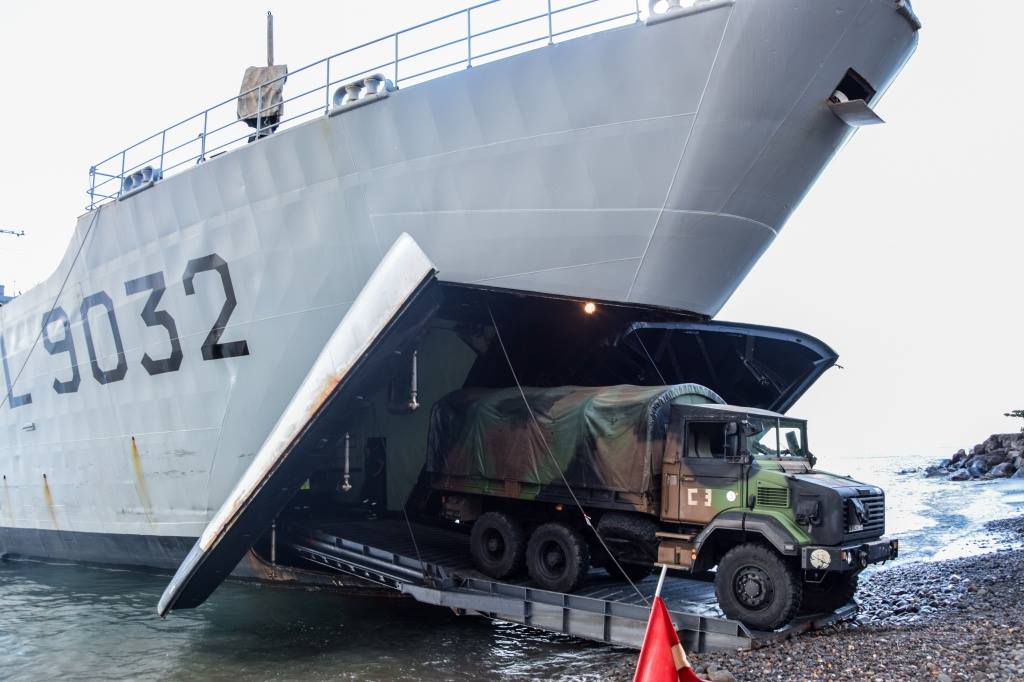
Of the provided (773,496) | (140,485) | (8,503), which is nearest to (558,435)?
(773,496)

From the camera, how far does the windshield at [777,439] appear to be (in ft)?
31.3

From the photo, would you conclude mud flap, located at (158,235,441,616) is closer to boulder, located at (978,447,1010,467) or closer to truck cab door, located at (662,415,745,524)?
truck cab door, located at (662,415,745,524)

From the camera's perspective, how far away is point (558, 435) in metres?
10.6

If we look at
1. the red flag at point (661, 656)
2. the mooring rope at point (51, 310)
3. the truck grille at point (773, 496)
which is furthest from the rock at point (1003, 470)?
the red flag at point (661, 656)

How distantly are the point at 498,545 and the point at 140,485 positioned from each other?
6147 mm

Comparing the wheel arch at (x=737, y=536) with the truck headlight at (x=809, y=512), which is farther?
the truck headlight at (x=809, y=512)

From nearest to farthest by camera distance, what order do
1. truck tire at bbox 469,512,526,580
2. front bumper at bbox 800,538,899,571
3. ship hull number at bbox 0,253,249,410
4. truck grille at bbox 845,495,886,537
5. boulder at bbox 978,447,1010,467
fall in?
1. front bumper at bbox 800,538,899,571
2. truck grille at bbox 845,495,886,537
3. truck tire at bbox 469,512,526,580
4. ship hull number at bbox 0,253,249,410
5. boulder at bbox 978,447,1010,467

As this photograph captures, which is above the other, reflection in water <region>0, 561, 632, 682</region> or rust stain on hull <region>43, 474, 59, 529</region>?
rust stain on hull <region>43, 474, 59, 529</region>

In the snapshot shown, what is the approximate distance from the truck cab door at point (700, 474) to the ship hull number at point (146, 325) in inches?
238

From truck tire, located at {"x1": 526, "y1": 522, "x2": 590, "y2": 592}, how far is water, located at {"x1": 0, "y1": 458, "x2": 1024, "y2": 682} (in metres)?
0.68

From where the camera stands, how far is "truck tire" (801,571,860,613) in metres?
9.56

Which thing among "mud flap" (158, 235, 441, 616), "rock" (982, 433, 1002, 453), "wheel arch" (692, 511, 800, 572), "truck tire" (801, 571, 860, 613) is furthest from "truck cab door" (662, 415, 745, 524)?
"rock" (982, 433, 1002, 453)

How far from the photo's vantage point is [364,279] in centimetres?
1066

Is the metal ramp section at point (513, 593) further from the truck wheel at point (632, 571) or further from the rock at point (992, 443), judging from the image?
the rock at point (992, 443)
